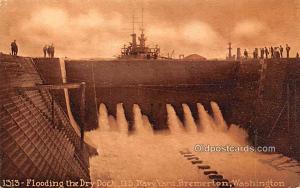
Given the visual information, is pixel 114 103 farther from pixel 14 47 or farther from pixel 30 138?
pixel 30 138

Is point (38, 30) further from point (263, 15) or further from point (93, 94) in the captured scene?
point (263, 15)

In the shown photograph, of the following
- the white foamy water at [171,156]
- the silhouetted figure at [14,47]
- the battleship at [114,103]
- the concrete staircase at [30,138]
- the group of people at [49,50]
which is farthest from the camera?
the group of people at [49,50]

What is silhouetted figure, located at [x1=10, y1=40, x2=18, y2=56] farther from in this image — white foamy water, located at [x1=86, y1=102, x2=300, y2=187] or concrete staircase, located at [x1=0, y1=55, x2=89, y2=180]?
Answer: white foamy water, located at [x1=86, y1=102, x2=300, y2=187]

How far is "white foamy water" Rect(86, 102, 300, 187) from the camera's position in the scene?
1437cm

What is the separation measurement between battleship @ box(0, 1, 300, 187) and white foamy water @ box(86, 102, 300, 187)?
326 mm

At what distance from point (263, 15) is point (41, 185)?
1159 cm

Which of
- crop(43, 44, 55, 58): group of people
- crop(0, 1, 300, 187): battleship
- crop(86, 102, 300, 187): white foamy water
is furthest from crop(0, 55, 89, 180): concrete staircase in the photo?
crop(43, 44, 55, 58): group of people

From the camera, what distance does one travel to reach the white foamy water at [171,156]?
47.1 feet

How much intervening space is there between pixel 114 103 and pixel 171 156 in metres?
6.43

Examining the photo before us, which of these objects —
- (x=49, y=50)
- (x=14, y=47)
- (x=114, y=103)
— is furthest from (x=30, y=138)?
(x=114, y=103)

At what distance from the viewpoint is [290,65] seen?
690 inches

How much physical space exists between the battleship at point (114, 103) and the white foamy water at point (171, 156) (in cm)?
33

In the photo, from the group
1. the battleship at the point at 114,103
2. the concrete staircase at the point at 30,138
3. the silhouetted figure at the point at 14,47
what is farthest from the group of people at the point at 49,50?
the silhouetted figure at the point at 14,47

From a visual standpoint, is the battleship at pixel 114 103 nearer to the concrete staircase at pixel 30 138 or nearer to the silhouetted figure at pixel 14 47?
the concrete staircase at pixel 30 138
